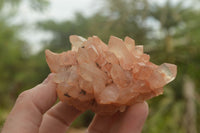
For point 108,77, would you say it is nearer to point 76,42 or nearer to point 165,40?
point 76,42

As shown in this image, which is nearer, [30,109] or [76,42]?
[30,109]

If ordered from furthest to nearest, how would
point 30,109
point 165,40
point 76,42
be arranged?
point 165,40 < point 76,42 < point 30,109

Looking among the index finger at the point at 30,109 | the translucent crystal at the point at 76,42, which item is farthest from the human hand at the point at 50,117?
the translucent crystal at the point at 76,42

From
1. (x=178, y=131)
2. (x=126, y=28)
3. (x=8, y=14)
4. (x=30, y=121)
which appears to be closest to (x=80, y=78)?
(x=30, y=121)

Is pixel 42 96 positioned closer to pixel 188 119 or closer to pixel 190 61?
pixel 190 61

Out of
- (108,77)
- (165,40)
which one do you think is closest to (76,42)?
(108,77)

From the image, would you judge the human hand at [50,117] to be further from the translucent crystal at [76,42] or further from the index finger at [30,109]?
the translucent crystal at [76,42]

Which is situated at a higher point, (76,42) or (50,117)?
(76,42)
